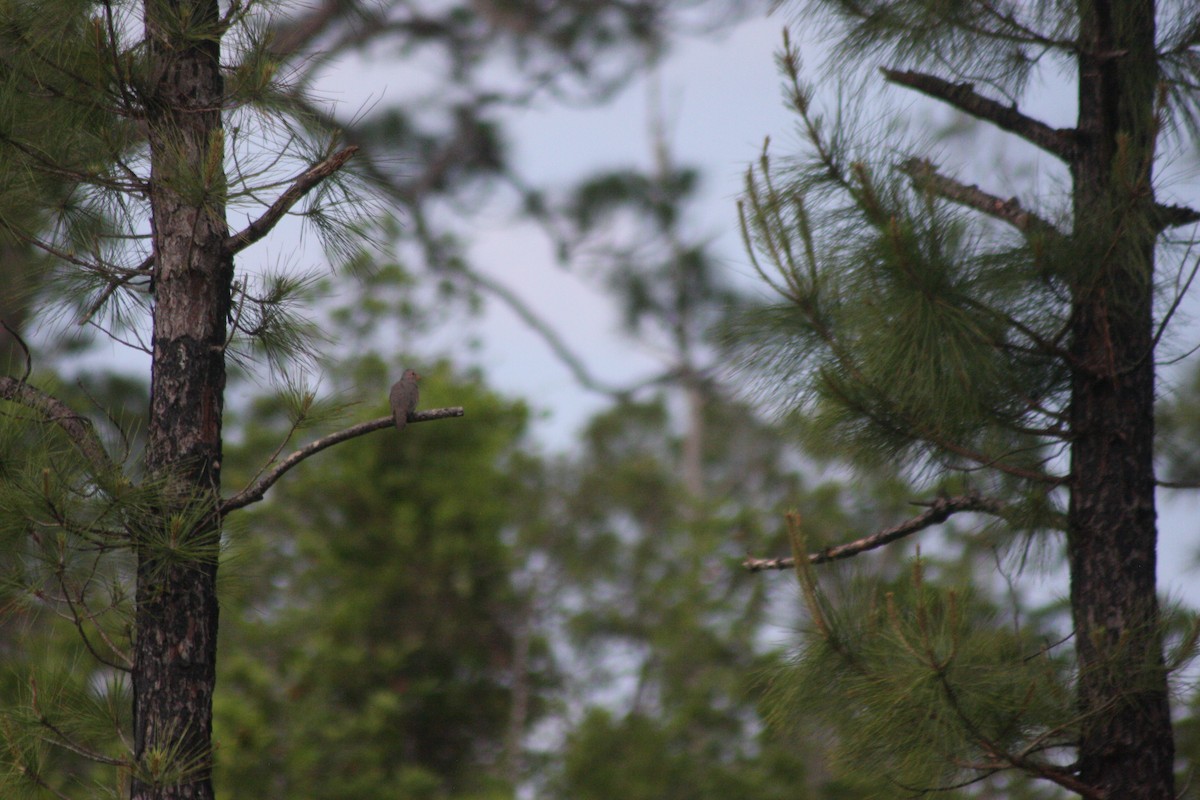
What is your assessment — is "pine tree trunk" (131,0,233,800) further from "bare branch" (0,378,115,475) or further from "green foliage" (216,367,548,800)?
"green foliage" (216,367,548,800)

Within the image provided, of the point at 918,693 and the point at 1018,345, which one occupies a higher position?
the point at 1018,345

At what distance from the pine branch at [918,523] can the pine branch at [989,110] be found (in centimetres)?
90

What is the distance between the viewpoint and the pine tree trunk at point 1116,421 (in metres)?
2.55

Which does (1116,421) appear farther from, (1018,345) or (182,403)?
(182,403)

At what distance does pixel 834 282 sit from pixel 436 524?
505 centimetres

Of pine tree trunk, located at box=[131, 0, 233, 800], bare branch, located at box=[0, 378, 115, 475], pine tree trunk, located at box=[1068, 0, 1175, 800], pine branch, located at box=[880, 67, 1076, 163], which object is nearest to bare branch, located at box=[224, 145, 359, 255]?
pine tree trunk, located at box=[131, 0, 233, 800]

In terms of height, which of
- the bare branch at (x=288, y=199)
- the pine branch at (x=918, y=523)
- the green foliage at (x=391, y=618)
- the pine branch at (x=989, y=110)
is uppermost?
the green foliage at (x=391, y=618)

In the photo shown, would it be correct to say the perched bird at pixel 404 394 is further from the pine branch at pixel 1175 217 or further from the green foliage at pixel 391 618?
the green foliage at pixel 391 618

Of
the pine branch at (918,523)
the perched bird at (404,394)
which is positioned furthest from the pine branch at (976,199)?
the perched bird at (404,394)

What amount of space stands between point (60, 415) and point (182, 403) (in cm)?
24

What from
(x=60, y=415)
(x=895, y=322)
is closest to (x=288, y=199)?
(x=60, y=415)

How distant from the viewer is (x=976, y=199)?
2963 mm

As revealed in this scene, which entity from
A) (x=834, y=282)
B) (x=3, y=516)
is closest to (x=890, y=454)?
(x=834, y=282)

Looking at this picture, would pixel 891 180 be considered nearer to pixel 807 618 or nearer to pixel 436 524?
pixel 807 618
